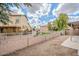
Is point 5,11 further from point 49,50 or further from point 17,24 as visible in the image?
point 49,50

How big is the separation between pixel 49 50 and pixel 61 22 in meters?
0.30

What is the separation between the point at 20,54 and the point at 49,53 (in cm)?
29

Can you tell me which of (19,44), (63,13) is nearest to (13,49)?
(19,44)

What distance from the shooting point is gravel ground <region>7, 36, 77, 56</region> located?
146cm

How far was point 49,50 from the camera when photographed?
1469 mm

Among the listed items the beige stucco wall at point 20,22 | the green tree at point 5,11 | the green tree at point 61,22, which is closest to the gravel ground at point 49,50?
the green tree at point 61,22

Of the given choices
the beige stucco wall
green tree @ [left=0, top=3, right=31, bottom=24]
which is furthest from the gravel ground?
green tree @ [left=0, top=3, right=31, bottom=24]

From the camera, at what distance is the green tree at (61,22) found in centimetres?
147

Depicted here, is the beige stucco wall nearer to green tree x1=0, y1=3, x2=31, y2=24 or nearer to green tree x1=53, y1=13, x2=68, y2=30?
green tree x1=0, y1=3, x2=31, y2=24

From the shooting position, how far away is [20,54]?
1465mm

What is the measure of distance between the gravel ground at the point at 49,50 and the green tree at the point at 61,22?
0.11 m

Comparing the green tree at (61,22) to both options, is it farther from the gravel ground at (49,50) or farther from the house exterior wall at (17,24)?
the house exterior wall at (17,24)

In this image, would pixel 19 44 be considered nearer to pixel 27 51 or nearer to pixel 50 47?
pixel 27 51

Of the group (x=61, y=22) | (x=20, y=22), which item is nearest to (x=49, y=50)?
(x=61, y=22)
